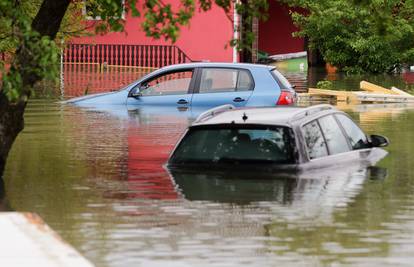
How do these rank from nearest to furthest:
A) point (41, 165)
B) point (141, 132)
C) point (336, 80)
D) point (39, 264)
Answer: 1. point (39, 264)
2. point (41, 165)
3. point (141, 132)
4. point (336, 80)

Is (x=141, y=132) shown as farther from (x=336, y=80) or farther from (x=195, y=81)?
(x=336, y=80)

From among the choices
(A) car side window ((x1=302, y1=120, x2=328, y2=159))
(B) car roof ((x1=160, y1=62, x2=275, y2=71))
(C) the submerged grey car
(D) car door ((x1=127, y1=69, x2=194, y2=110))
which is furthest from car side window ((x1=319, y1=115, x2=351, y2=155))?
(D) car door ((x1=127, y1=69, x2=194, y2=110))

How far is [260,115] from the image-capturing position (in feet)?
49.1

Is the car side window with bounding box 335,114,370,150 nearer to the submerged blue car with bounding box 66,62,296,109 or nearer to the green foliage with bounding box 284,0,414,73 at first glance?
the submerged blue car with bounding box 66,62,296,109

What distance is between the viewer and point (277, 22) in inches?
2165

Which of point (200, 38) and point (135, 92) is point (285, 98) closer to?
point (135, 92)

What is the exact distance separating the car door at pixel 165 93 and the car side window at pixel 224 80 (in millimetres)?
284

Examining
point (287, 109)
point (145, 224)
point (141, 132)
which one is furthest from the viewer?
point (141, 132)

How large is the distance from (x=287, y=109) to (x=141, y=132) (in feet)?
23.2

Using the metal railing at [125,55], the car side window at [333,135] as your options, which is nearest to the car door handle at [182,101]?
the car side window at [333,135]

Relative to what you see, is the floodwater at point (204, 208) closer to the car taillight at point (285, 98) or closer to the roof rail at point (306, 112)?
the roof rail at point (306, 112)

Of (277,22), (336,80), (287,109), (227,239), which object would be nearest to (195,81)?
(287,109)

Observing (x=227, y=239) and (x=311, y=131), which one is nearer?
(x=227, y=239)

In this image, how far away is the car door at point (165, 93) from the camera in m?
23.5
